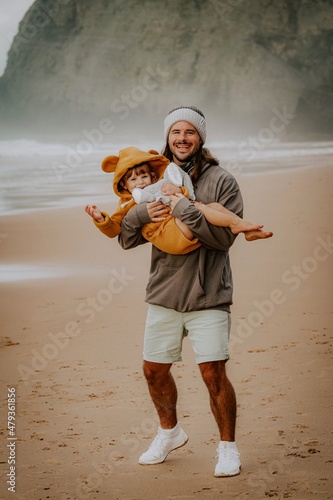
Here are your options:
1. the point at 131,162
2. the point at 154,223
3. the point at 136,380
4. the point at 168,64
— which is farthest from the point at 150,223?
the point at 168,64

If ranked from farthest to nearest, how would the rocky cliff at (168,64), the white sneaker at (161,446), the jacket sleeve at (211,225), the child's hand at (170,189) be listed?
1. the rocky cliff at (168,64)
2. the white sneaker at (161,446)
3. the child's hand at (170,189)
4. the jacket sleeve at (211,225)

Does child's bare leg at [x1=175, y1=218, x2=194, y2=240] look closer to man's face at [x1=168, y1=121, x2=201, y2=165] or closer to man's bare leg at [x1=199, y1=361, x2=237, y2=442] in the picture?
man's face at [x1=168, y1=121, x2=201, y2=165]

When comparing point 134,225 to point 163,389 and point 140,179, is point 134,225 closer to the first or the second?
point 140,179

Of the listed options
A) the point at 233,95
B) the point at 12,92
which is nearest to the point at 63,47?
the point at 12,92

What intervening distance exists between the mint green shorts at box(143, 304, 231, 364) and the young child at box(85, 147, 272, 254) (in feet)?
1.09

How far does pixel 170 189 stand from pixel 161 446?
128cm

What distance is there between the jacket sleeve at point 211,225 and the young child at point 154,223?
4 centimetres

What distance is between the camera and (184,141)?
4.30 m

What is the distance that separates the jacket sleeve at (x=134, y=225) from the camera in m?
4.17

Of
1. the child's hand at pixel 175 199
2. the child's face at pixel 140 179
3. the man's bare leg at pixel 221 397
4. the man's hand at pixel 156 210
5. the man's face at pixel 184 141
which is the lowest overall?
the man's bare leg at pixel 221 397

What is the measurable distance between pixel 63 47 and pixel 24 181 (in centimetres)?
8444

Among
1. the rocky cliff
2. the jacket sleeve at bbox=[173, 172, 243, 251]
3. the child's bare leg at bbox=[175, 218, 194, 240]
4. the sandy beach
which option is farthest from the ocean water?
the rocky cliff

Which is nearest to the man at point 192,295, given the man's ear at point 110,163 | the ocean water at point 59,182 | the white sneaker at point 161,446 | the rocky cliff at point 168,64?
the white sneaker at point 161,446

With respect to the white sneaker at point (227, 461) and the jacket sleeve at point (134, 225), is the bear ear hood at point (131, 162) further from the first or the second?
the white sneaker at point (227, 461)
